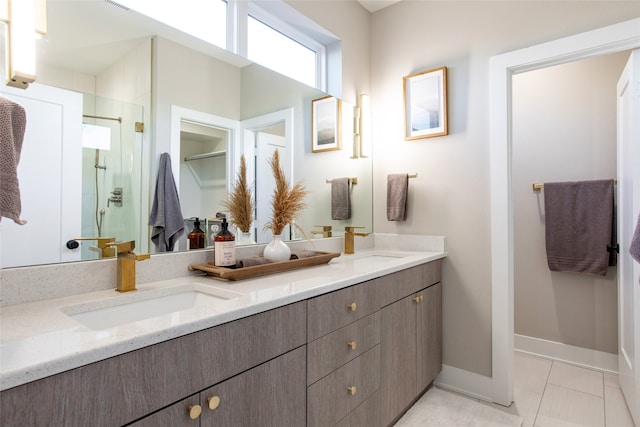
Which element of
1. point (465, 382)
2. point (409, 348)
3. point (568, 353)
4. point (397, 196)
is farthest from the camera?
point (568, 353)

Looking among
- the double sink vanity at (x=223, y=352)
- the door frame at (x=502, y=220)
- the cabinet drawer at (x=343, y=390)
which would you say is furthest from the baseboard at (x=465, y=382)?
the cabinet drawer at (x=343, y=390)

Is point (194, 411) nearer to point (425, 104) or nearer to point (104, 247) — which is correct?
point (104, 247)

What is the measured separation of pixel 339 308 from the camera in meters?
1.35

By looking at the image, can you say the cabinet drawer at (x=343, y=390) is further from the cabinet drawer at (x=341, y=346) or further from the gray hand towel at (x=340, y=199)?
the gray hand towel at (x=340, y=199)

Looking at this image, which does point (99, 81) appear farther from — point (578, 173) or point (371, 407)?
point (578, 173)

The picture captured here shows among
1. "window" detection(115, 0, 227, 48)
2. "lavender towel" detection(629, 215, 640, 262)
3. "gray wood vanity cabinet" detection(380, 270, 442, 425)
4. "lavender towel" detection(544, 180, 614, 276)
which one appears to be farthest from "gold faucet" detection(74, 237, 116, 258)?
"lavender towel" detection(544, 180, 614, 276)

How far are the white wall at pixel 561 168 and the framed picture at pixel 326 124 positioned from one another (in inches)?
61.3

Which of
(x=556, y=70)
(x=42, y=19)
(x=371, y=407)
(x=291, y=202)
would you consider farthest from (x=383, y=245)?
(x=42, y=19)

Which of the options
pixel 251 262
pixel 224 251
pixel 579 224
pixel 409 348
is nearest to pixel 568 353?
pixel 579 224

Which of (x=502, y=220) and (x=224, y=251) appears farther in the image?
(x=502, y=220)

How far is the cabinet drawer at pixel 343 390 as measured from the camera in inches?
48.7

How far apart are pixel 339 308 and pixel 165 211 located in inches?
30.9

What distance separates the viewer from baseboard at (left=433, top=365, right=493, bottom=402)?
209cm

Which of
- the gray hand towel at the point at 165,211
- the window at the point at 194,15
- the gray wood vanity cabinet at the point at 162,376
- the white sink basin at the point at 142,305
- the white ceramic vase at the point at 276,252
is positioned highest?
the window at the point at 194,15
